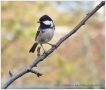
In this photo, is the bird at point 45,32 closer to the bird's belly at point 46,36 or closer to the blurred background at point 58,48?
the bird's belly at point 46,36

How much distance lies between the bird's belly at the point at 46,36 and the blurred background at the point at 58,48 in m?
2.75

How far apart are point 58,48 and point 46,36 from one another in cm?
398

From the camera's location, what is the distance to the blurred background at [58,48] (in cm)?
536

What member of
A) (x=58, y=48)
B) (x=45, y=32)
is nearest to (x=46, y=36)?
(x=45, y=32)

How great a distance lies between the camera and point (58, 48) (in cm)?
618

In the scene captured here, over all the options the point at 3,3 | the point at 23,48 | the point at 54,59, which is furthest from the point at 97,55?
the point at 3,3

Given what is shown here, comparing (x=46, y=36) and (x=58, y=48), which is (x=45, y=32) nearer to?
(x=46, y=36)

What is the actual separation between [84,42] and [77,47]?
259 mm

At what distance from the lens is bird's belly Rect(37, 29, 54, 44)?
2.16 m

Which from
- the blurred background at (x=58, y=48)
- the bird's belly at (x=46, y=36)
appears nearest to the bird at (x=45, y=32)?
the bird's belly at (x=46, y=36)

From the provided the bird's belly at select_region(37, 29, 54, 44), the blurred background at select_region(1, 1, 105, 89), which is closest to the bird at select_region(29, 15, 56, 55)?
the bird's belly at select_region(37, 29, 54, 44)

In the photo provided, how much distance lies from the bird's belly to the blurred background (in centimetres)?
275

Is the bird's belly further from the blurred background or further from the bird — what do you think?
the blurred background

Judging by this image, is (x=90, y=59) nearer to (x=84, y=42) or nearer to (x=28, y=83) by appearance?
(x=84, y=42)
